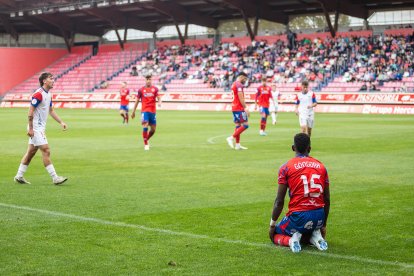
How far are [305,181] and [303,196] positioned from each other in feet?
0.59

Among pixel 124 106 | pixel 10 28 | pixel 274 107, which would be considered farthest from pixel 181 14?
pixel 274 107

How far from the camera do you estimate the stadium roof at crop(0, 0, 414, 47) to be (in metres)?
58.8

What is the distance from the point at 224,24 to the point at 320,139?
1818 inches

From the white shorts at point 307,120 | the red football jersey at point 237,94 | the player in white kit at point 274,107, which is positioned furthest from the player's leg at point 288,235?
the player in white kit at point 274,107

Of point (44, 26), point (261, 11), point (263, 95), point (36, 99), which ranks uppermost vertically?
point (44, 26)

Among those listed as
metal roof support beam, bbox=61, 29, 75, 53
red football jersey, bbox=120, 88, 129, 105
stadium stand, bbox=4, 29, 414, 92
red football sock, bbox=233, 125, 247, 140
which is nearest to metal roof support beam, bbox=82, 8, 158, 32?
stadium stand, bbox=4, 29, 414, 92

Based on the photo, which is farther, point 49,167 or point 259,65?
point 259,65

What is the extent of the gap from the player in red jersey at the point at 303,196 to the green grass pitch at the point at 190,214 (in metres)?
0.22

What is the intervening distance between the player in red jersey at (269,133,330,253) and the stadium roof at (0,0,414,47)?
5053 centimetres

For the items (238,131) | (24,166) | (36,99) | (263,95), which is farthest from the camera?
(263,95)

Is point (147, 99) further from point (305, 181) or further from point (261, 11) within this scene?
point (261, 11)

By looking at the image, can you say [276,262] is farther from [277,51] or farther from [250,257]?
[277,51]

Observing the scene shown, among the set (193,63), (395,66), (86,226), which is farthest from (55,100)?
(86,226)

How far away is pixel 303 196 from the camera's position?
7.98m
